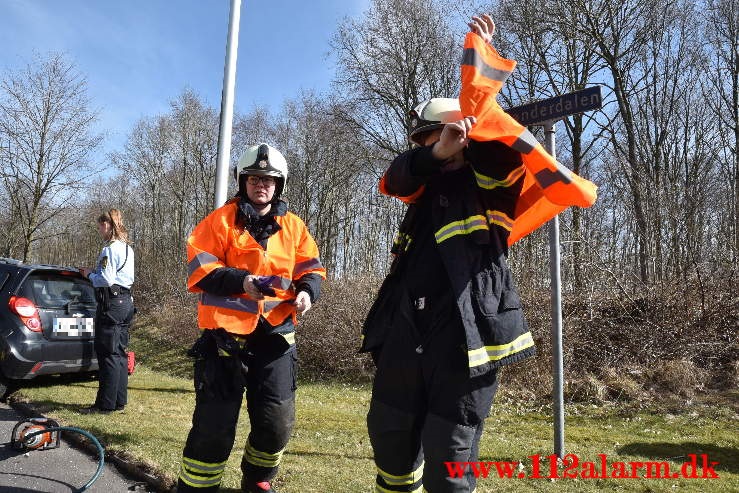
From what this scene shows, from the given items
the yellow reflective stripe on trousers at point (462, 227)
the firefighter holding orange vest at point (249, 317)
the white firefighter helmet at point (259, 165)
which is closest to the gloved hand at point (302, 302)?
the firefighter holding orange vest at point (249, 317)

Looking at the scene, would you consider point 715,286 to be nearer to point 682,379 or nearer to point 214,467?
point 682,379

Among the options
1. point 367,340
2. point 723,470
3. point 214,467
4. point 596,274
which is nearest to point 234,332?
point 214,467

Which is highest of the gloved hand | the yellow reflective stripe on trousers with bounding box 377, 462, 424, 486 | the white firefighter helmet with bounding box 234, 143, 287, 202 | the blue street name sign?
the blue street name sign

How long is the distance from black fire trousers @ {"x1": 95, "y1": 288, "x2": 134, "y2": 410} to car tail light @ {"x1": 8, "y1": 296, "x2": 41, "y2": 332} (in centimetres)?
108

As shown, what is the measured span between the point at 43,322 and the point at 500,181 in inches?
248

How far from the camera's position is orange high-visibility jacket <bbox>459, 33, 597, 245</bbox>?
190 centimetres

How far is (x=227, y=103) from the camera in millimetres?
5348

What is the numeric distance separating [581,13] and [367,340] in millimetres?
16127

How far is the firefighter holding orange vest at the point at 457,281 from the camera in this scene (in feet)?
6.45

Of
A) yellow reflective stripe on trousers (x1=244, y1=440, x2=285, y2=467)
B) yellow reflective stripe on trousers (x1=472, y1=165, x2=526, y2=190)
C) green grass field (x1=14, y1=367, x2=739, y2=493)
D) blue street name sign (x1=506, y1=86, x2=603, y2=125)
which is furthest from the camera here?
green grass field (x1=14, y1=367, x2=739, y2=493)

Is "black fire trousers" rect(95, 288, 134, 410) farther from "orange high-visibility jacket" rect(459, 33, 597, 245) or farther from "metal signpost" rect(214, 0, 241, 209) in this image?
"orange high-visibility jacket" rect(459, 33, 597, 245)

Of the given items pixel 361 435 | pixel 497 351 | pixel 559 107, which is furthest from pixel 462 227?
pixel 361 435

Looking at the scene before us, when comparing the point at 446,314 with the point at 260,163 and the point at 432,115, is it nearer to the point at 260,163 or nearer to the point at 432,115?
the point at 432,115

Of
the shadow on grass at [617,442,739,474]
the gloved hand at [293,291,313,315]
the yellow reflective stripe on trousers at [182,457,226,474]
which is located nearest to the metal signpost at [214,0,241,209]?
the gloved hand at [293,291,313,315]
